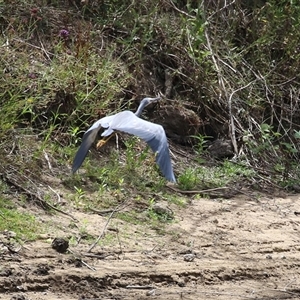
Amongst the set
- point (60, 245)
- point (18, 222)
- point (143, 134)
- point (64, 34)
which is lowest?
point (18, 222)

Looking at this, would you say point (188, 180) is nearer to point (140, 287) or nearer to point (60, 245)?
point (60, 245)

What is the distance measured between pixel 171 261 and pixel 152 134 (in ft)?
2.34

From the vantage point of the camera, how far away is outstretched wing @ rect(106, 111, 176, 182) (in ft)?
14.0

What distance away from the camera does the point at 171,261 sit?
426cm

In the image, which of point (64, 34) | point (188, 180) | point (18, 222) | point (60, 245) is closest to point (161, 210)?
point (188, 180)

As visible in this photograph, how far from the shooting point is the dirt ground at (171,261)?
3.73m

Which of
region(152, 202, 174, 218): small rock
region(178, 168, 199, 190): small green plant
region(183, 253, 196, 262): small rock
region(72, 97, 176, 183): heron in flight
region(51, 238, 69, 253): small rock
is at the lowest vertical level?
region(178, 168, 199, 190): small green plant

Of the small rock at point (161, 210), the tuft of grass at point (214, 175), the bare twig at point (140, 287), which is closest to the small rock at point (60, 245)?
the bare twig at point (140, 287)

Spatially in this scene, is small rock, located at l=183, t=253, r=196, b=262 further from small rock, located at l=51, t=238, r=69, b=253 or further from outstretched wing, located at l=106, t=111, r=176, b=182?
small rock, located at l=51, t=238, r=69, b=253

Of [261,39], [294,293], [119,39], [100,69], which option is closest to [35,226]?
[294,293]

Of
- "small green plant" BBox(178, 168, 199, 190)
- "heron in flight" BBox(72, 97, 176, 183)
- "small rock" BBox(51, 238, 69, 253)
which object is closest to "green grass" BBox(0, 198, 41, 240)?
"small rock" BBox(51, 238, 69, 253)

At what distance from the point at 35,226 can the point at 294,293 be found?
148 centimetres

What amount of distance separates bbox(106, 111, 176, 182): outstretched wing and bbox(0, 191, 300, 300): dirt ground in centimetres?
49

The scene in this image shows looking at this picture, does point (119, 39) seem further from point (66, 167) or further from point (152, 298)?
point (152, 298)
